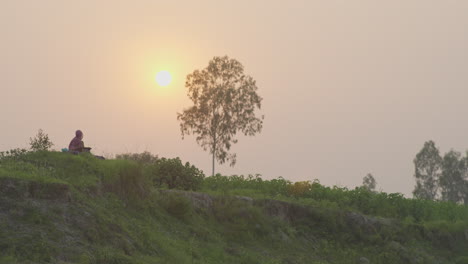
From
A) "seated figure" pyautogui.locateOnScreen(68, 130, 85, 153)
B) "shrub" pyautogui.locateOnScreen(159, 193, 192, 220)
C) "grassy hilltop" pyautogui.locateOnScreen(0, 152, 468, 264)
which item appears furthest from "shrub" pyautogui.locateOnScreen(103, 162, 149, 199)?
"seated figure" pyautogui.locateOnScreen(68, 130, 85, 153)

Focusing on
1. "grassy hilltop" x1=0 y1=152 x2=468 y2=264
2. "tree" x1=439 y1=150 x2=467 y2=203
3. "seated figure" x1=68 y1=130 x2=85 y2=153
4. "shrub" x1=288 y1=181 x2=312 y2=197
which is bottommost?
"grassy hilltop" x1=0 y1=152 x2=468 y2=264

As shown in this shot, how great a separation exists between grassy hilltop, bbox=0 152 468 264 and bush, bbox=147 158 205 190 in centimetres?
4

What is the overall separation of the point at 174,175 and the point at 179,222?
20.4 ft

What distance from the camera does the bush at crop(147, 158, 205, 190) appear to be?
24.5 m

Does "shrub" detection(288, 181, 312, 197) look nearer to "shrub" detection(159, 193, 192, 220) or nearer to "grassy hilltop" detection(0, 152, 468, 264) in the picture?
"grassy hilltop" detection(0, 152, 468, 264)

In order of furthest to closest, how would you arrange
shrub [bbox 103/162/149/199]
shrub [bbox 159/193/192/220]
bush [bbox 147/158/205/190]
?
bush [bbox 147/158/205/190] → shrub [bbox 159/193/192/220] → shrub [bbox 103/162/149/199]

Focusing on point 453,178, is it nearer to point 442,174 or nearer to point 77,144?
point 442,174

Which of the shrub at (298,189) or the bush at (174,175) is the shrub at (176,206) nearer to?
the bush at (174,175)

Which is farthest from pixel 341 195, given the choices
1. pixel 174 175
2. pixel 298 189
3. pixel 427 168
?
pixel 427 168

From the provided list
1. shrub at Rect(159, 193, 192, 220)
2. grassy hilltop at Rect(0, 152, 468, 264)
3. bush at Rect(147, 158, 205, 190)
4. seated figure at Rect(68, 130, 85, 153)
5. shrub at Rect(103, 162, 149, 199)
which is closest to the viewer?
grassy hilltop at Rect(0, 152, 468, 264)

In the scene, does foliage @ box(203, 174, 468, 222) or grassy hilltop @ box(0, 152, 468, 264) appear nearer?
grassy hilltop @ box(0, 152, 468, 264)

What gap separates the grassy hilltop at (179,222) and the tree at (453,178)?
4130 cm

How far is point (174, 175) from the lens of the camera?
24672mm

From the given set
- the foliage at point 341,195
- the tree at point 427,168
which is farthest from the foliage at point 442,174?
the foliage at point 341,195
